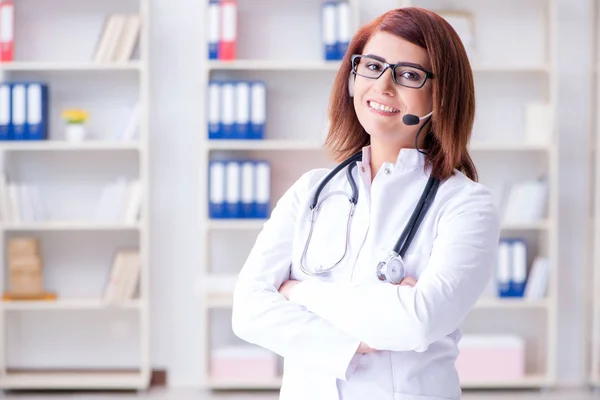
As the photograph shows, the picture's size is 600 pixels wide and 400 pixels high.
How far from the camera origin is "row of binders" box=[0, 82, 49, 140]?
4000 millimetres

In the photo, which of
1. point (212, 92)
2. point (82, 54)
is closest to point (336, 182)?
point (212, 92)

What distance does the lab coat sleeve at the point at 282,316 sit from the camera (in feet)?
4.51

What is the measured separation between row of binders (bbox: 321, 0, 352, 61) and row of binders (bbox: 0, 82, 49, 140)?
1398 mm

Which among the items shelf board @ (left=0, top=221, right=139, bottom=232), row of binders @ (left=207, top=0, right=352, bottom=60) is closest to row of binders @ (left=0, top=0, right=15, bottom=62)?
shelf board @ (left=0, top=221, right=139, bottom=232)

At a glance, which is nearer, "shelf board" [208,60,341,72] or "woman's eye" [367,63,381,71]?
"woman's eye" [367,63,381,71]

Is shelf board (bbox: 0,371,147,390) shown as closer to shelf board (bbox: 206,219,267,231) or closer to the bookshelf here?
the bookshelf

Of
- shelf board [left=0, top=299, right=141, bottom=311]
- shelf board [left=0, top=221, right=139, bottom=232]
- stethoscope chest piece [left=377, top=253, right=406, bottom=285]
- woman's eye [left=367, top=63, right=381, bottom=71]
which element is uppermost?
woman's eye [left=367, top=63, right=381, bottom=71]

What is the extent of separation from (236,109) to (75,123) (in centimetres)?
81

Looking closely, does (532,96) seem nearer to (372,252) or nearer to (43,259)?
(43,259)

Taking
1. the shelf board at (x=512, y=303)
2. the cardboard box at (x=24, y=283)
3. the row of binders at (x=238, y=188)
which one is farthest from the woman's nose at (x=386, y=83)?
the cardboard box at (x=24, y=283)

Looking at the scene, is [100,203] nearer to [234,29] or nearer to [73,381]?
[73,381]

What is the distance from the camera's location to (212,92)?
396 cm

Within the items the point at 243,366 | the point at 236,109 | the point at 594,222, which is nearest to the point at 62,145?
the point at 236,109

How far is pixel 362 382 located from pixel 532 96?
327cm
